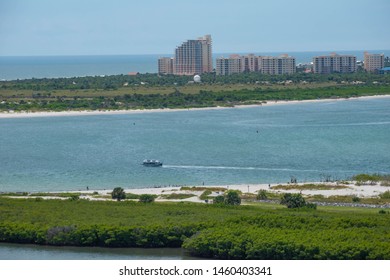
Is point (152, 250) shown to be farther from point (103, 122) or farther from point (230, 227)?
point (103, 122)

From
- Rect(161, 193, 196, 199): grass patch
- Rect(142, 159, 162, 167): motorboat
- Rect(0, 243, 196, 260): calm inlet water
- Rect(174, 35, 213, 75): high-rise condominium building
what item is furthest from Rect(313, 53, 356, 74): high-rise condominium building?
Rect(0, 243, 196, 260): calm inlet water

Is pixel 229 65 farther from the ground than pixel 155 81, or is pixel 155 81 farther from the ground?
pixel 229 65

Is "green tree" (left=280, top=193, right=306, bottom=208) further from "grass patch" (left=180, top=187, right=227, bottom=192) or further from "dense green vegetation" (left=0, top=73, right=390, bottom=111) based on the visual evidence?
"dense green vegetation" (left=0, top=73, right=390, bottom=111)

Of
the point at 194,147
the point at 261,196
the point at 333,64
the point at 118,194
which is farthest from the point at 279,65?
the point at 118,194

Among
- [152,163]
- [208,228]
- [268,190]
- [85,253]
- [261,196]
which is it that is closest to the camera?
[85,253]

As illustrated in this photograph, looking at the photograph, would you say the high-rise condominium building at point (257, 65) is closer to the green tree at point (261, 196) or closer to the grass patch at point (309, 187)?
the grass patch at point (309, 187)

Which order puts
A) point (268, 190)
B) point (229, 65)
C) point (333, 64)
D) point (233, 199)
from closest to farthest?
point (233, 199)
point (268, 190)
point (333, 64)
point (229, 65)

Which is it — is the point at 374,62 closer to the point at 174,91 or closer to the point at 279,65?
the point at 279,65
